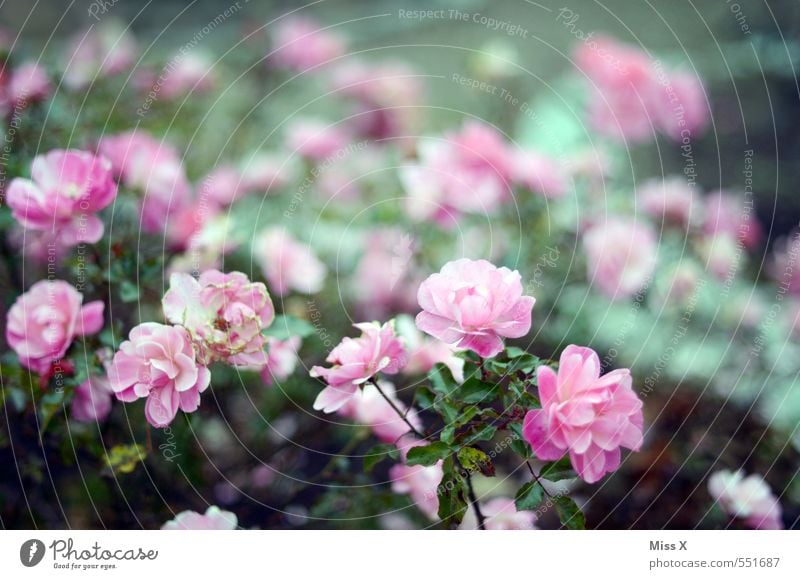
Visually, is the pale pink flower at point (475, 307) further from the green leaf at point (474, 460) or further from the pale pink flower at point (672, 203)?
the pale pink flower at point (672, 203)

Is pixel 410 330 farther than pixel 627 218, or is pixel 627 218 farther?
pixel 627 218

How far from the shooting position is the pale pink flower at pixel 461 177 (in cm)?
63

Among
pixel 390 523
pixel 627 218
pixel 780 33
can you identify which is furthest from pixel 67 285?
pixel 780 33

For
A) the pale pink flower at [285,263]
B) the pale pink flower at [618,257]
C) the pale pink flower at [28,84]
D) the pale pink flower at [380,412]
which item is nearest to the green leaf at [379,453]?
the pale pink flower at [380,412]

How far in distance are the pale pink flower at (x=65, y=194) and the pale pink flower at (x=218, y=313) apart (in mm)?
87

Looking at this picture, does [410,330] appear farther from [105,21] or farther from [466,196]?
[105,21]

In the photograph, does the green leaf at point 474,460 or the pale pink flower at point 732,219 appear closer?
the green leaf at point 474,460

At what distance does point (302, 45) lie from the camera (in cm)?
74

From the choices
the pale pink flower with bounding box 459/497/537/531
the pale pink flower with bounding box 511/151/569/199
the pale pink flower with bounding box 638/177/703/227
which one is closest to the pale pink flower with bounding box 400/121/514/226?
the pale pink flower with bounding box 511/151/569/199

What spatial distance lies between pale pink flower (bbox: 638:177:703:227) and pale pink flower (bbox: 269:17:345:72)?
32 centimetres

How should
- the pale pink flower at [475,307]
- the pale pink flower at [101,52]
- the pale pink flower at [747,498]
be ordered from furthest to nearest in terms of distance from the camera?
the pale pink flower at [101,52] < the pale pink flower at [747,498] < the pale pink flower at [475,307]

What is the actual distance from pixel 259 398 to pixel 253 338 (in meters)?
0.12

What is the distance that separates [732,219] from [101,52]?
1.88ft

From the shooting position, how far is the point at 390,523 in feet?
1.79
